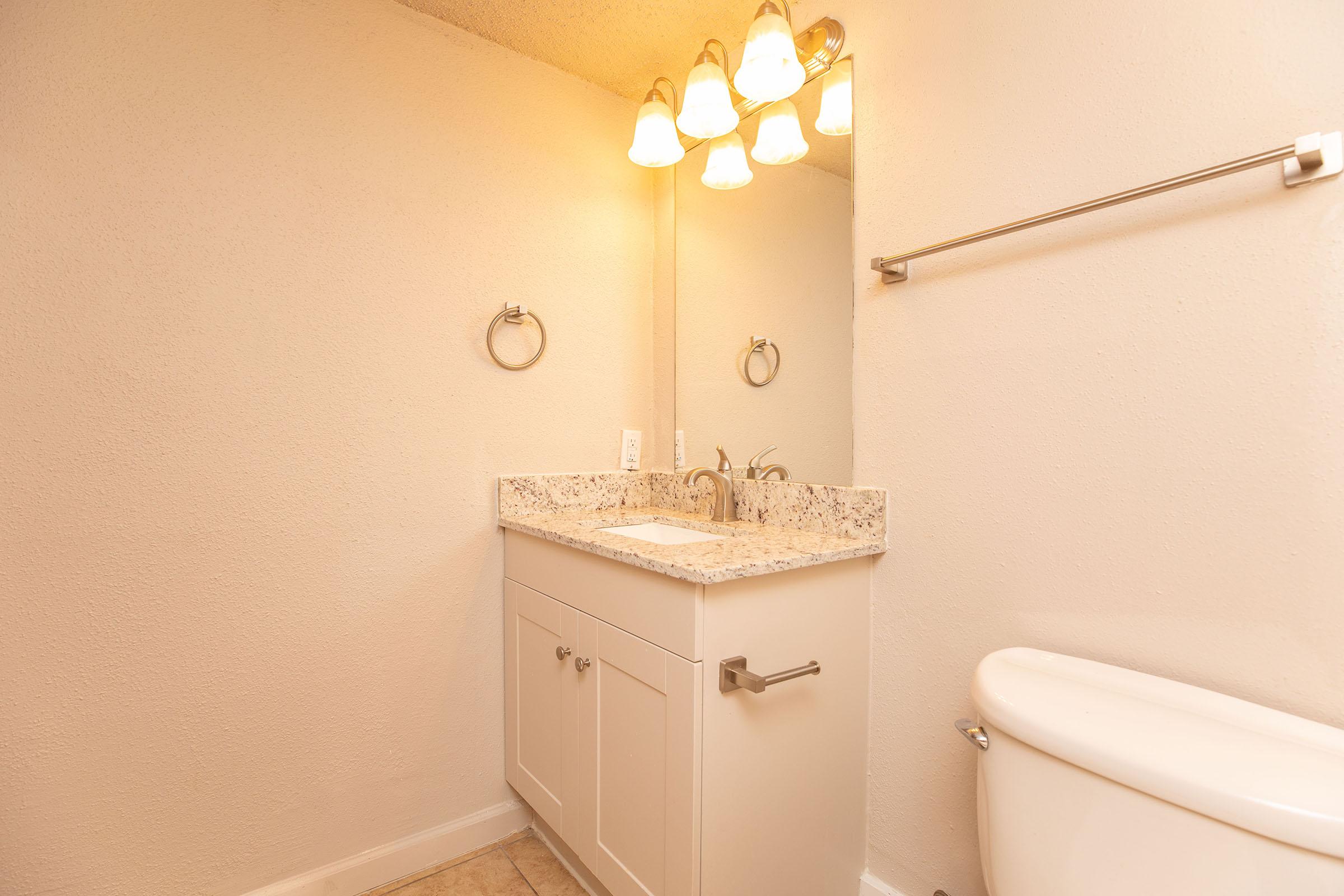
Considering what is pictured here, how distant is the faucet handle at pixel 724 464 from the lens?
1643mm

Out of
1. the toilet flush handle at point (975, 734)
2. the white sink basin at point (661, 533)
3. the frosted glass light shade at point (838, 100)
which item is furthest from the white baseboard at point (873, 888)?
the frosted glass light shade at point (838, 100)

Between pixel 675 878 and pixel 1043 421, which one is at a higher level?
pixel 1043 421

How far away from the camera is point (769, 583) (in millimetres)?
1099

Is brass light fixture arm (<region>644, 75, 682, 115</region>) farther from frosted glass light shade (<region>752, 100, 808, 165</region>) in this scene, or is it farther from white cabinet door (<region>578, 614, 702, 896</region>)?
white cabinet door (<region>578, 614, 702, 896</region>)

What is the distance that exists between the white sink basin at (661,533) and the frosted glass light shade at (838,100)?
3.25 feet

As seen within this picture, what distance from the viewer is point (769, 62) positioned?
4.10 ft

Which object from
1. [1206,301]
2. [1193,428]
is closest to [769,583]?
[1193,428]

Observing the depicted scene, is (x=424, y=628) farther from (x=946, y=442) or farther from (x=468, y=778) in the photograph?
(x=946, y=442)

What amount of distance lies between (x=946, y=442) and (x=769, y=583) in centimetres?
A: 44

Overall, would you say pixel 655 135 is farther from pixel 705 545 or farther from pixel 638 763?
pixel 638 763

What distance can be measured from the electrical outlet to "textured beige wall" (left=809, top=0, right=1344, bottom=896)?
2.53 feet

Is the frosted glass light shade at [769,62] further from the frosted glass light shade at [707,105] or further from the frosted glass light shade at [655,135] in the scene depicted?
the frosted glass light shade at [655,135]

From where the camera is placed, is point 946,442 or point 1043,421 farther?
point 946,442

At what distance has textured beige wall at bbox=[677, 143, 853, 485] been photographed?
138 centimetres
